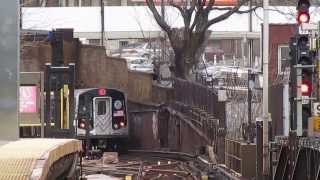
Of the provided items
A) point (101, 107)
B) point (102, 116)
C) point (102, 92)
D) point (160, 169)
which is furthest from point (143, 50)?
point (160, 169)

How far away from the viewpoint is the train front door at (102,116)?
119 ft

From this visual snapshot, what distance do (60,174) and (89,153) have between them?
2859 centimetres

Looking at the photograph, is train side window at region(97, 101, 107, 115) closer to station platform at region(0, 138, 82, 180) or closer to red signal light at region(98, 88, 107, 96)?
red signal light at region(98, 88, 107, 96)

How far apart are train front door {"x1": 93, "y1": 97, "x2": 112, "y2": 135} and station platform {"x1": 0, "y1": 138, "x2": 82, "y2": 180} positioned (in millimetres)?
32055

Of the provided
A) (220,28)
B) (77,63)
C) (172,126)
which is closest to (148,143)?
(172,126)

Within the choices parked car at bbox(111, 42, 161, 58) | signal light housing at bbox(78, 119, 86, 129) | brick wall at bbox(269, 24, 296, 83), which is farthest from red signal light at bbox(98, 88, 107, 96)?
parked car at bbox(111, 42, 161, 58)

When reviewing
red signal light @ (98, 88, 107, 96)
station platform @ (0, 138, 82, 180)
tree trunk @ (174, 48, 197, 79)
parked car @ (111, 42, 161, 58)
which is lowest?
red signal light @ (98, 88, 107, 96)

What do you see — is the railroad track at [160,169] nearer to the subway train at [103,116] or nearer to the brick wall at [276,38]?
the subway train at [103,116]

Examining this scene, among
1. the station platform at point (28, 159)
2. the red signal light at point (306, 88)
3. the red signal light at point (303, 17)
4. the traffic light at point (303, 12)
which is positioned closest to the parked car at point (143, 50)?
the traffic light at point (303, 12)

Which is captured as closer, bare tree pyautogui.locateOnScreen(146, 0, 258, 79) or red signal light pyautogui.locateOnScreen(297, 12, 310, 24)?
red signal light pyautogui.locateOnScreen(297, 12, 310, 24)

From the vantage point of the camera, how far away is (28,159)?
344 cm

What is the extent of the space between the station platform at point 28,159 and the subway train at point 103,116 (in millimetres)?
31584

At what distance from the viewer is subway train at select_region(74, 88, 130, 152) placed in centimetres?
3603

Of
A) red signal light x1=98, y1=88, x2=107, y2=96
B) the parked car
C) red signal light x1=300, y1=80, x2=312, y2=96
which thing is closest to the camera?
red signal light x1=300, y1=80, x2=312, y2=96
